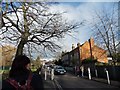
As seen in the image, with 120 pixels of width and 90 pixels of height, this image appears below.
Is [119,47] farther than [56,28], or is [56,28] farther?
[119,47]

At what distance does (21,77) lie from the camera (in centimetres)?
364

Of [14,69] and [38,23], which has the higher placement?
[38,23]

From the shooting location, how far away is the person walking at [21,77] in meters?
3.57

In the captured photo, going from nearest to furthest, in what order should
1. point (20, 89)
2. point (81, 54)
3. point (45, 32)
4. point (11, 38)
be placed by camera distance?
point (20, 89) < point (11, 38) < point (45, 32) < point (81, 54)

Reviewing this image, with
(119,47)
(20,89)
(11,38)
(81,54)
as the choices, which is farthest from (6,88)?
(81,54)

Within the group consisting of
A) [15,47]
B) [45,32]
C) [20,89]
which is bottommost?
[20,89]

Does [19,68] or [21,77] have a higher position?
[19,68]

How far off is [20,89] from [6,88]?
0.24 meters

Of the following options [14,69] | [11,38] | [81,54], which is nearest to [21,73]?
[14,69]

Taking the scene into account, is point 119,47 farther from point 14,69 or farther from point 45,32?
point 14,69

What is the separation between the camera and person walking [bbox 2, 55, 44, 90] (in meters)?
3.57

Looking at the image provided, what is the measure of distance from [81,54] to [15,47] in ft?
178

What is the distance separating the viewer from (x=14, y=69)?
3688 millimetres

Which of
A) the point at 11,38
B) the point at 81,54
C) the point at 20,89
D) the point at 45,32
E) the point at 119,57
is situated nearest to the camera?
the point at 20,89
